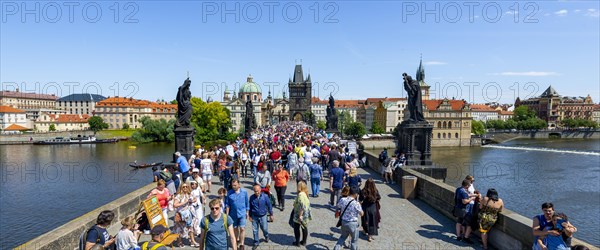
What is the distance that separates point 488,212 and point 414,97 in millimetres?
7454

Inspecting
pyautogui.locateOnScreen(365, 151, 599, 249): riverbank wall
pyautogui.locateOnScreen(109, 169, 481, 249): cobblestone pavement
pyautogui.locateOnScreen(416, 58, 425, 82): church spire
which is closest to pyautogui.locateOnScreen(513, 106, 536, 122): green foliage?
pyautogui.locateOnScreen(416, 58, 425, 82): church spire

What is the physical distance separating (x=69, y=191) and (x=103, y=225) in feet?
98.3

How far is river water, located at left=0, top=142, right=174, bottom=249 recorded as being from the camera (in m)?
21.2

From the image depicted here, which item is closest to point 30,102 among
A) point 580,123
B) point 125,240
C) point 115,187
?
point 115,187

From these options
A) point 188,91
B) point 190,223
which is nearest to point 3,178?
point 188,91

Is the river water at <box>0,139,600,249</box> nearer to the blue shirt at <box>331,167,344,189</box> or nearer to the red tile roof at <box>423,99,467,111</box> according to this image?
the blue shirt at <box>331,167,344,189</box>

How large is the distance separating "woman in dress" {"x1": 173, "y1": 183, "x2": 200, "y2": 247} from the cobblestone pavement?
0.79 ft

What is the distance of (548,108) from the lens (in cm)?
13450

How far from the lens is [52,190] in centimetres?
3000

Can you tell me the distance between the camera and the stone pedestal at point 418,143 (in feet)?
44.4

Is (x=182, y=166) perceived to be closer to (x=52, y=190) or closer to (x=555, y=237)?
(x=555, y=237)

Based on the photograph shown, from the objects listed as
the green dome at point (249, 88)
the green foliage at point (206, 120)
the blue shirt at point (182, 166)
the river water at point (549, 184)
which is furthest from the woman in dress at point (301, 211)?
the green dome at point (249, 88)

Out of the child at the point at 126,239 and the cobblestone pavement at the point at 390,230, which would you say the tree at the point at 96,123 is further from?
the child at the point at 126,239

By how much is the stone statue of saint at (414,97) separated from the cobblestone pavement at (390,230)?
4213 mm
